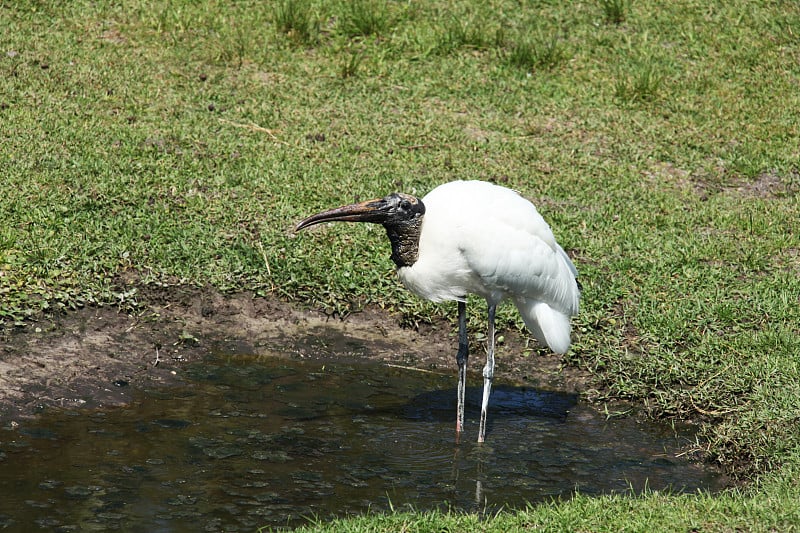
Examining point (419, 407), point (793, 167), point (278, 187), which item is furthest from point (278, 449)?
point (793, 167)

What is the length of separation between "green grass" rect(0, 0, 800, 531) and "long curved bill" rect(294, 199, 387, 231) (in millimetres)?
1178

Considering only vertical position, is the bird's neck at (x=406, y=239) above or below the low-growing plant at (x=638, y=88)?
below

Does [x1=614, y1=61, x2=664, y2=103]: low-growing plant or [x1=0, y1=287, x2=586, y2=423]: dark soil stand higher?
[x1=614, y1=61, x2=664, y2=103]: low-growing plant

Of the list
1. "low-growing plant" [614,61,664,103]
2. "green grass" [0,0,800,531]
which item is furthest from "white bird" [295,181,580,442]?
"low-growing plant" [614,61,664,103]

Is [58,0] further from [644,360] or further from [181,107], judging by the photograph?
[644,360]

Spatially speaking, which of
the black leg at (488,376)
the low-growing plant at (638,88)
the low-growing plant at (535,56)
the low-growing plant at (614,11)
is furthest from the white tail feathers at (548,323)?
the low-growing plant at (614,11)

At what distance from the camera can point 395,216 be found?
5.10 metres

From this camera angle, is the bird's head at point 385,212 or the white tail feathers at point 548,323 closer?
the bird's head at point 385,212

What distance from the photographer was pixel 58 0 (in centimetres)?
921

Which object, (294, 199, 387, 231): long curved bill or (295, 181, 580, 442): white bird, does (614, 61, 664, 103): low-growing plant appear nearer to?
(295, 181, 580, 442): white bird

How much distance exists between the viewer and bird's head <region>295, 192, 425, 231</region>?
5.07m

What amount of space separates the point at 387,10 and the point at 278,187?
2963 mm

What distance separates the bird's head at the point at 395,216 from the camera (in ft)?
16.6

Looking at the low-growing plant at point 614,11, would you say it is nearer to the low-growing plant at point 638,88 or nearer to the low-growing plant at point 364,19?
the low-growing plant at point 638,88
